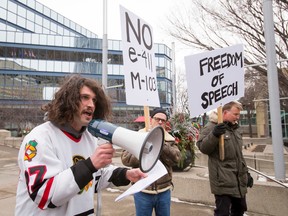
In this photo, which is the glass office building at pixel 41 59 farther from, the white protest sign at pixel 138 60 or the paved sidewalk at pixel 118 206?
the white protest sign at pixel 138 60

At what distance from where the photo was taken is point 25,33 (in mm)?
35688

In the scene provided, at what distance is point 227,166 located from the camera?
3.38m

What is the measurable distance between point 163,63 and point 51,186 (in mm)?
39200

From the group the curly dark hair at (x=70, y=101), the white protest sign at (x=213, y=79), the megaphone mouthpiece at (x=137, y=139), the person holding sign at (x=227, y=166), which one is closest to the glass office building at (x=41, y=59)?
the white protest sign at (x=213, y=79)

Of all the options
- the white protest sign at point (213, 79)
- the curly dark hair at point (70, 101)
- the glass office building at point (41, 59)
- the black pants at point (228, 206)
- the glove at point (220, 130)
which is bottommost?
the black pants at point (228, 206)

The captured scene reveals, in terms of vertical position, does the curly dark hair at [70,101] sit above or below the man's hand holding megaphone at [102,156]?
above

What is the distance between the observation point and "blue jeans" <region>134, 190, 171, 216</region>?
10.1 ft

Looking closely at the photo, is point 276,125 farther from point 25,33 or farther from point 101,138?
point 25,33

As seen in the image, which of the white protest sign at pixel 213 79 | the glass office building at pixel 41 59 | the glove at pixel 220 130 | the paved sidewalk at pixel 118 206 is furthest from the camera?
the glass office building at pixel 41 59

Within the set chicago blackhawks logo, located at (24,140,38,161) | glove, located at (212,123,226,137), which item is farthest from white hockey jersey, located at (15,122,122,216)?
glove, located at (212,123,226,137)

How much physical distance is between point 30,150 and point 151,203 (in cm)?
190

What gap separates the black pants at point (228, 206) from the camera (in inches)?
128

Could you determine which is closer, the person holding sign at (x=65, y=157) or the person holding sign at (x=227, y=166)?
the person holding sign at (x=65, y=157)

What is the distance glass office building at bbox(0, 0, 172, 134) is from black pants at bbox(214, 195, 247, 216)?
28.7 metres
